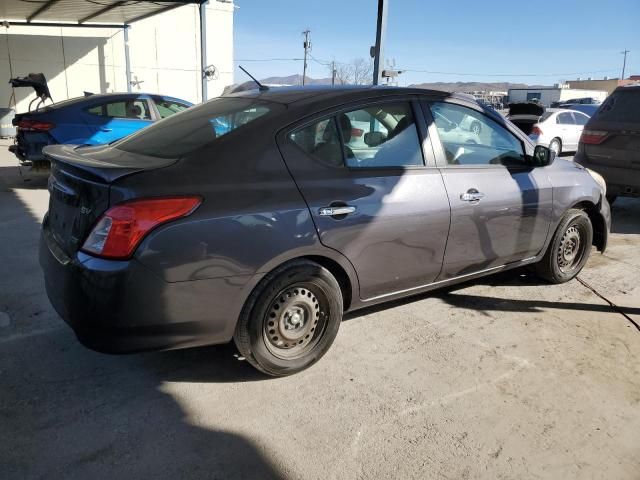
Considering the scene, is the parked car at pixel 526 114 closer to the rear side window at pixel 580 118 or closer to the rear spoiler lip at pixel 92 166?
the rear side window at pixel 580 118

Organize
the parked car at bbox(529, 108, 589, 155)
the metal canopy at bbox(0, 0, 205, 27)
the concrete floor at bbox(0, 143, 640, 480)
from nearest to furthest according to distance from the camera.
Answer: the concrete floor at bbox(0, 143, 640, 480), the metal canopy at bbox(0, 0, 205, 27), the parked car at bbox(529, 108, 589, 155)

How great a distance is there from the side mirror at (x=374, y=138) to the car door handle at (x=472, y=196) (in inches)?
26.9

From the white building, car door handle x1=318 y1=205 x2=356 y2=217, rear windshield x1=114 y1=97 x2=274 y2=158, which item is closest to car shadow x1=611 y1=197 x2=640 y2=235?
car door handle x1=318 y1=205 x2=356 y2=217

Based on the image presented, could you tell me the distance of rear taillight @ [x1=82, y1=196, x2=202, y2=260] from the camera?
2.38 meters

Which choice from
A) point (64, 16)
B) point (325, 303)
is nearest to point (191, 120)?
point (325, 303)

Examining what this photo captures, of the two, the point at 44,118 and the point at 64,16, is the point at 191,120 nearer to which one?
the point at 44,118

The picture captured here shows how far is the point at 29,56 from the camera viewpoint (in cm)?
1551

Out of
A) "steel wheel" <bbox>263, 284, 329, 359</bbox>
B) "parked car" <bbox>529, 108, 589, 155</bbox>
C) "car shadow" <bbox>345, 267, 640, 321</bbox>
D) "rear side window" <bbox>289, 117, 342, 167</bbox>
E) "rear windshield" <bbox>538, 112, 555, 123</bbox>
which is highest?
"rear side window" <bbox>289, 117, 342, 167</bbox>

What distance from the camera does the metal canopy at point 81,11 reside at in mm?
11773

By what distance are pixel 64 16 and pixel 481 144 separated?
14315 mm

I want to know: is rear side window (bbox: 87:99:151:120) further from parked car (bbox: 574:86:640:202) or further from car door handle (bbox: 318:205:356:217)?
parked car (bbox: 574:86:640:202)

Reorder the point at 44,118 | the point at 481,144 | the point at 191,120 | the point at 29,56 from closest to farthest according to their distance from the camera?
the point at 191,120 → the point at 481,144 → the point at 44,118 → the point at 29,56

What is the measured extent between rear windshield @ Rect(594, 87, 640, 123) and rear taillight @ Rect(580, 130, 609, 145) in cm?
19

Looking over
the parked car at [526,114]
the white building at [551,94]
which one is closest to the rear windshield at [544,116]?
the parked car at [526,114]
